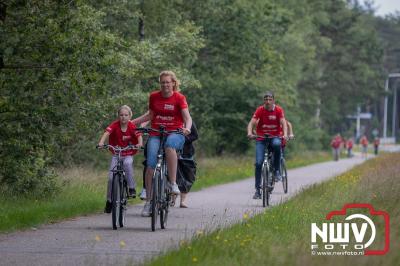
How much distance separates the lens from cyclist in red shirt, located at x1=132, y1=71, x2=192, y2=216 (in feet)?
43.0

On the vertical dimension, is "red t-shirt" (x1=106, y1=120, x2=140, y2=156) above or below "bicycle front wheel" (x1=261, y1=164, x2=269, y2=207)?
above

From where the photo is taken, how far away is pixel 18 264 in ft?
31.1

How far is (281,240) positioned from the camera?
33.8ft

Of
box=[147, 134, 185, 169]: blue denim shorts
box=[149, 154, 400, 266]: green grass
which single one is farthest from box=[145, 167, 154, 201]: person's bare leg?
box=[149, 154, 400, 266]: green grass

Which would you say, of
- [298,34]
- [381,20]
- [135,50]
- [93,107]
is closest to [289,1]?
[298,34]

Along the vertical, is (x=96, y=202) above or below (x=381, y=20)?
below

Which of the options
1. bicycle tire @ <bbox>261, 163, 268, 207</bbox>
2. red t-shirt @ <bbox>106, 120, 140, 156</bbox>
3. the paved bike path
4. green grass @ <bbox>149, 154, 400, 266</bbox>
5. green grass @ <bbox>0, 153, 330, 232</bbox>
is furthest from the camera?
bicycle tire @ <bbox>261, 163, 268, 207</bbox>

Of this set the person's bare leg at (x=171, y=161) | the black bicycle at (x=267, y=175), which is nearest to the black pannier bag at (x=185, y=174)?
the black bicycle at (x=267, y=175)

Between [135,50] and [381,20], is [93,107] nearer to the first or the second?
[135,50]

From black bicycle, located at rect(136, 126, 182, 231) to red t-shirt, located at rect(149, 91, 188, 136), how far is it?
0.17m

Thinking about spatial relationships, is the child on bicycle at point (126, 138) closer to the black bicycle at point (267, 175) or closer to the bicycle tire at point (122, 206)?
the bicycle tire at point (122, 206)

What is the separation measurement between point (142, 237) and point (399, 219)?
2854 mm

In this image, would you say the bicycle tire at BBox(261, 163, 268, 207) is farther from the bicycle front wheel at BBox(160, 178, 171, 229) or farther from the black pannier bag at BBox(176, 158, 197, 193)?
the bicycle front wheel at BBox(160, 178, 171, 229)

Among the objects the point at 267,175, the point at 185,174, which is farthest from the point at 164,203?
the point at 267,175
